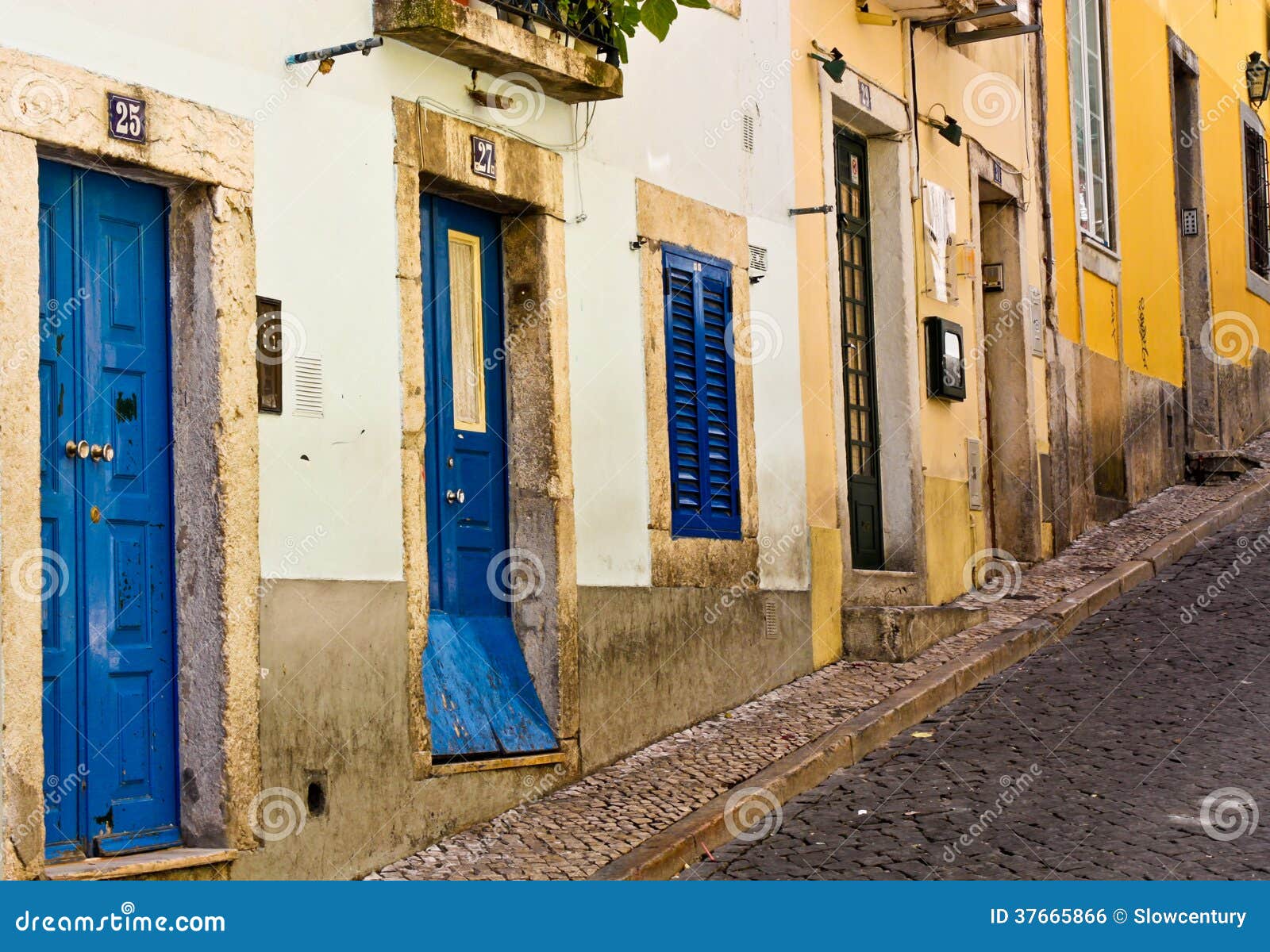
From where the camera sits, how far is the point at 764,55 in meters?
Answer: 10.4

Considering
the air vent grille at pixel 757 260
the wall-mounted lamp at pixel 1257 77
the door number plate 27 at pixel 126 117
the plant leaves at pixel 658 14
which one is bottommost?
the door number plate 27 at pixel 126 117

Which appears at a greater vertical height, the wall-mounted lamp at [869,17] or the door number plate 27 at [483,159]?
the wall-mounted lamp at [869,17]

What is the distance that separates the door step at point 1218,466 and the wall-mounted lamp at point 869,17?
857 cm

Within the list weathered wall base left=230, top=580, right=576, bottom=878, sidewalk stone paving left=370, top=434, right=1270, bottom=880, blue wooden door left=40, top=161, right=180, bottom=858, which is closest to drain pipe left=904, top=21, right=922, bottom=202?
sidewalk stone paving left=370, top=434, right=1270, bottom=880

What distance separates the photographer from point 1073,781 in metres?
A: 7.86

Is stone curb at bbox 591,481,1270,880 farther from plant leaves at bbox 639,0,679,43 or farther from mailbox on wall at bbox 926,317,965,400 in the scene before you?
plant leaves at bbox 639,0,679,43

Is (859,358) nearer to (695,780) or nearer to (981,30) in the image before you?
(981,30)

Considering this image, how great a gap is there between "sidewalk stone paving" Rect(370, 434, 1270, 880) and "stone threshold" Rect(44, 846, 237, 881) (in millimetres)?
848

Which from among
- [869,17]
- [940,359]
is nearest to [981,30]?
[869,17]

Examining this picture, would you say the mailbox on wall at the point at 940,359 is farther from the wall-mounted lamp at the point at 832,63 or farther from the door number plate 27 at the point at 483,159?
the door number plate 27 at the point at 483,159

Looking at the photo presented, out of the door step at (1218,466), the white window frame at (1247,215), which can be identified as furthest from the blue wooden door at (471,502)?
the white window frame at (1247,215)

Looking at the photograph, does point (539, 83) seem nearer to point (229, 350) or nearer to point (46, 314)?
point (229, 350)

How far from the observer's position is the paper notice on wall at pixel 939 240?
12.5m

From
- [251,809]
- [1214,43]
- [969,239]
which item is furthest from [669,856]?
[1214,43]
